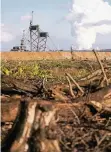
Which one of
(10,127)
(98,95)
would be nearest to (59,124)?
(10,127)

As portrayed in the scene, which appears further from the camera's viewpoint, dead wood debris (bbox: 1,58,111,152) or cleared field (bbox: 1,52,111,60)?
cleared field (bbox: 1,52,111,60)

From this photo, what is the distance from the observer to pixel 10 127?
7.35m

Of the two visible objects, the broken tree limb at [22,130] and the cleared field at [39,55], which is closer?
the broken tree limb at [22,130]

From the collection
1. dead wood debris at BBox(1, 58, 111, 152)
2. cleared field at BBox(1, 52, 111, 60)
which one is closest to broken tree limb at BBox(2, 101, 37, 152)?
dead wood debris at BBox(1, 58, 111, 152)

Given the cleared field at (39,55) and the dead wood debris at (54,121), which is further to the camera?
the cleared field at (39,55)

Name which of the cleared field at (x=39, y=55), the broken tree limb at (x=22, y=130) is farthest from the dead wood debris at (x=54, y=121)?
the cleared field at (x=39, y=55)

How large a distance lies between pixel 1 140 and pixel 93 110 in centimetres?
182

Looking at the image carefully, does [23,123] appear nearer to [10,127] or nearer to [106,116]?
[10,127]

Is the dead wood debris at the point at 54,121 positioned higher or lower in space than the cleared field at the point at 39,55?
lower

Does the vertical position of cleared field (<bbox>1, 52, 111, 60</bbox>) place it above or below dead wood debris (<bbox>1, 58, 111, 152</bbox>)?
above

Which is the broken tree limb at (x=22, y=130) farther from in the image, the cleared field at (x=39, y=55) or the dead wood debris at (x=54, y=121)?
the cleared field at (x=39, y=55)

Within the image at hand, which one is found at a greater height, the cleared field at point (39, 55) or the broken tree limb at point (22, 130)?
the cleared field at point (39, 55)

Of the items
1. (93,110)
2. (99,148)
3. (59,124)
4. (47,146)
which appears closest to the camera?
(47,146)

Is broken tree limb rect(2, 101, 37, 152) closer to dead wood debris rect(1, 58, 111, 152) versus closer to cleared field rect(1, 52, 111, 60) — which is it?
dead wood debris rect(1, 58, 111, 152)
